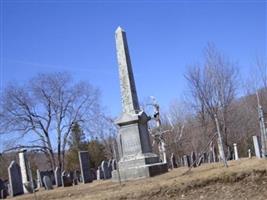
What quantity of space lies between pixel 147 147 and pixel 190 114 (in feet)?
121

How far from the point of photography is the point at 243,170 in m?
10.8

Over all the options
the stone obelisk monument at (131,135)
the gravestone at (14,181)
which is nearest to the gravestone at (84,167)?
the gravestone at (14,181)

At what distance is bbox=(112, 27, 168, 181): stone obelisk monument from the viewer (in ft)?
57.0

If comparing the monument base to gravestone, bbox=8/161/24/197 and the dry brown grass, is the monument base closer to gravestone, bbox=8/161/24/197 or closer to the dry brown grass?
the dry brown grass

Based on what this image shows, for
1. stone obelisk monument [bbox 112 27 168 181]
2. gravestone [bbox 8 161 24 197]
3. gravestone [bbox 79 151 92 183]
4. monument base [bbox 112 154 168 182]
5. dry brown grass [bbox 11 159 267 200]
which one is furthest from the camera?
gravestone [bbox 79 151 92 183]

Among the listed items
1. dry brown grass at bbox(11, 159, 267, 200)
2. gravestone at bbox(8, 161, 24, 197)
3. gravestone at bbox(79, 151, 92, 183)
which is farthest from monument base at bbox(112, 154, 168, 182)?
gravestone at bbox(8, 161, 24, 197)

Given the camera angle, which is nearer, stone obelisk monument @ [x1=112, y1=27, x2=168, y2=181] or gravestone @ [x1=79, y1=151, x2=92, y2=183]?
stone obelisk monument @ [x1=112, y1=27, x2=168, y2=181]

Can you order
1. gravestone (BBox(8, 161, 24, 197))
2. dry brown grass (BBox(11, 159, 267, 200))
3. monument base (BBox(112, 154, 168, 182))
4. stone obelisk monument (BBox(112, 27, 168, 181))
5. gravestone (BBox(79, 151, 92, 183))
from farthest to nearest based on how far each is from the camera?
1. gravestone (BBox(79, 151, 92, 183))
2. gravestone (BBox(8, 161, 24, 197))
3. stone obelisk monument (BBox(112, 27, 168, 181))
4. monument base (BBox(112, 154, 168, 182))
5. dry brown grass (BBox(11, 159, 267, 200))

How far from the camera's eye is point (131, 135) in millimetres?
18094

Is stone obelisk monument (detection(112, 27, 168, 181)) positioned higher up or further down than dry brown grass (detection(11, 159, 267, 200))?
higher up

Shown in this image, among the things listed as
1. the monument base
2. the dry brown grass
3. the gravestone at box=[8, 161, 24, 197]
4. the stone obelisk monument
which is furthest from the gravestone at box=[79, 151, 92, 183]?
the dry brown grass

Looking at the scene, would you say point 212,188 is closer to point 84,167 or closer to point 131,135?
point 131,135

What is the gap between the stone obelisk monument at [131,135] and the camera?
17.4 meters

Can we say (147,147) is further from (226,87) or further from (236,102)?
(236,102)
